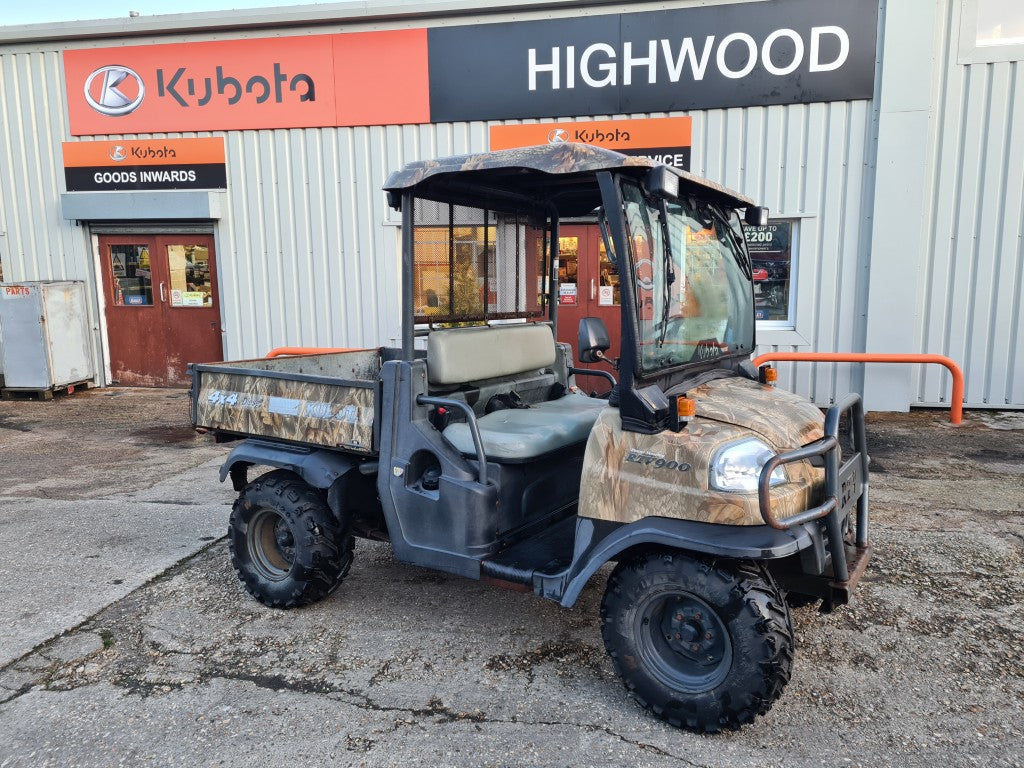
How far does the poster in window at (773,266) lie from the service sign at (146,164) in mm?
6919

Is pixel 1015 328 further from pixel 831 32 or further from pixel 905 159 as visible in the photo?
pixel 831 32

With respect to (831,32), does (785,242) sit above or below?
below

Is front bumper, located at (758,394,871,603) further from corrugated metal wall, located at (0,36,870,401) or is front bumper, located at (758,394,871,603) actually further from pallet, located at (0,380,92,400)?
pallet, located at (0,380,92,400)

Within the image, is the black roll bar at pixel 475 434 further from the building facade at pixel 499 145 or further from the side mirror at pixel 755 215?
the building facade at pixel 499 145

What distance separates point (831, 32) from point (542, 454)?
7204 mm

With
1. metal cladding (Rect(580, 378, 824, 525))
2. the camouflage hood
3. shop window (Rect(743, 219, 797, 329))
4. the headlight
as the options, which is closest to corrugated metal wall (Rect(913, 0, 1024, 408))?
shop window (Rect(743, 219, 797, 329))

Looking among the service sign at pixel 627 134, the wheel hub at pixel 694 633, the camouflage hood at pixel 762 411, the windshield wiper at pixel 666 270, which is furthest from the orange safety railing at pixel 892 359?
the wheel hub at pixel 694 633

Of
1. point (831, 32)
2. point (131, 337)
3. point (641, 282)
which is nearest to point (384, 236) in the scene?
point (131, 337)

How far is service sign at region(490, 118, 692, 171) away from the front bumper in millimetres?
6201

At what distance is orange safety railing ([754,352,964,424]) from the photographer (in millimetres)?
8133

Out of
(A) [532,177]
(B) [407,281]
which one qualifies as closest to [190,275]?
(B) [407,281]

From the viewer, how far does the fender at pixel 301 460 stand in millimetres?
3857

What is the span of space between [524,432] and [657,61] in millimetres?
6730

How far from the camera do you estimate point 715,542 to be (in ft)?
8.97
